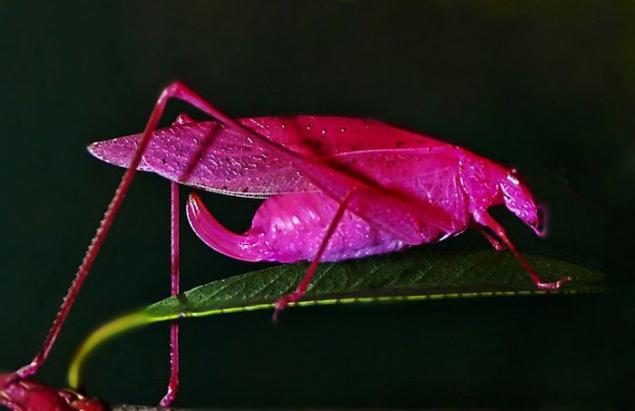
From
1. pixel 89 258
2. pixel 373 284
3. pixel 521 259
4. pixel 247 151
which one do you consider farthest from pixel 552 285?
pixel 89 258

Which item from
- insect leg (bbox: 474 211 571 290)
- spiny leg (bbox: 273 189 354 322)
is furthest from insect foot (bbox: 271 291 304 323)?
insect leg (bbox: 474 211 571 290)

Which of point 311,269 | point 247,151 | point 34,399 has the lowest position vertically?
point 34,399

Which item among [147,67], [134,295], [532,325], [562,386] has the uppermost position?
[147,67]

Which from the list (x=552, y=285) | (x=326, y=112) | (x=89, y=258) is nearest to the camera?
(x=89, y=258)

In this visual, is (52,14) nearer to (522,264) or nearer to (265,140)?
(265,140)

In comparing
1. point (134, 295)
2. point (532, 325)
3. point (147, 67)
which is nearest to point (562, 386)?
point (532, 325)

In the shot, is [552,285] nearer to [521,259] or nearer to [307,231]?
[521,259]
